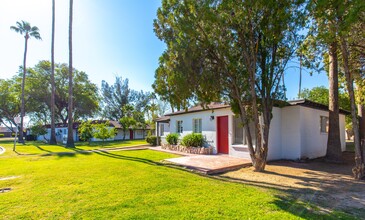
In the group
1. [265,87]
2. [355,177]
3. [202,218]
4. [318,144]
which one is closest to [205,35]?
[265,87]

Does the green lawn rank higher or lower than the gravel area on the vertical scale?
higher

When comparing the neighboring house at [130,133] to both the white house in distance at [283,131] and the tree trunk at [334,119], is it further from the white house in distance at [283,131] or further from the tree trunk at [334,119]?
the tree trunk at [334,119]

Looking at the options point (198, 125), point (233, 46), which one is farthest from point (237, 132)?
point (233, 46)

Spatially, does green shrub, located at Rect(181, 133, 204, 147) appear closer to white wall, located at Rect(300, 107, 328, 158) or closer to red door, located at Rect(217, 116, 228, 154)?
red door, located at Rect(217, 116, 228, 154)

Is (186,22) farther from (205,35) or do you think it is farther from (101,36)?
(101,36)

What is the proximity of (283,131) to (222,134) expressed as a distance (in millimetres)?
3411

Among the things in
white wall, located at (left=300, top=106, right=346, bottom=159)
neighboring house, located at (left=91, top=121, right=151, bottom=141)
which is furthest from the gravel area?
neighboring house, located at (left=91, top=121, right=151, bottom=141)

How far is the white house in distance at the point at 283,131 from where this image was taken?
1072 cm

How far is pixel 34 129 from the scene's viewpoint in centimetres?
2878

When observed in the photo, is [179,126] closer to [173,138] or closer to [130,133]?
[173,138]

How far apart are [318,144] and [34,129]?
3277cm

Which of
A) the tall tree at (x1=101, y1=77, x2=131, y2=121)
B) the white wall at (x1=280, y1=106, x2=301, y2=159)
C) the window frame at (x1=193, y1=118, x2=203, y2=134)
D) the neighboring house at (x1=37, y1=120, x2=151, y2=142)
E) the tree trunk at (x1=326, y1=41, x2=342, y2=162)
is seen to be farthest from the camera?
the tall tree at (x1=101, y1=77, x2=131, y2=121)

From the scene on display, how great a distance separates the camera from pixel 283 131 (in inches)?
439

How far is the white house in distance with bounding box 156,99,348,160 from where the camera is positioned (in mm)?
10719
